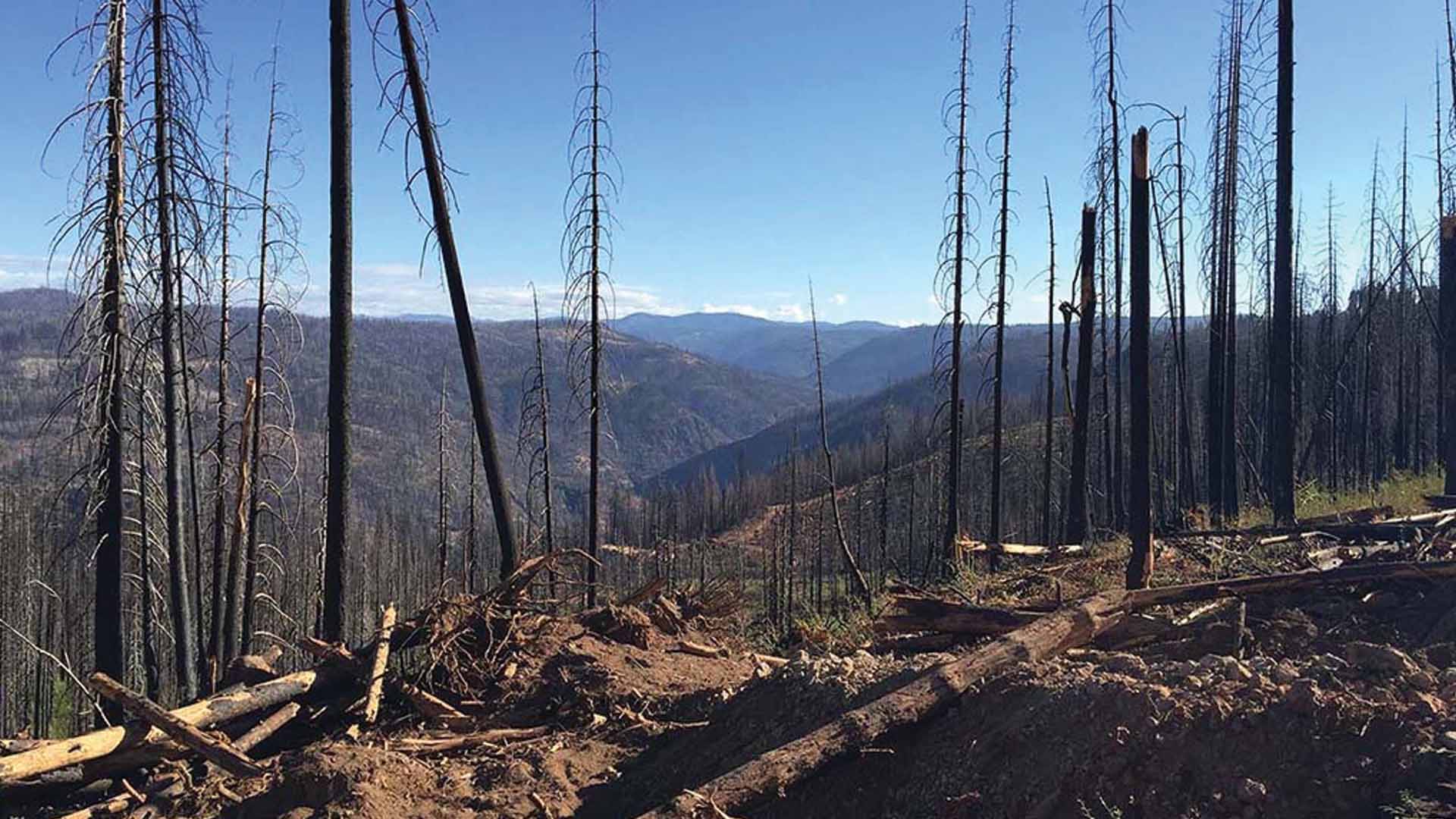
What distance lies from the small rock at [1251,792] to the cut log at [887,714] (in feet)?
4.46

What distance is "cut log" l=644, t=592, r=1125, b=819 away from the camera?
4.01 m

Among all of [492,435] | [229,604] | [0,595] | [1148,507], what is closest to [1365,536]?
[1148,507]

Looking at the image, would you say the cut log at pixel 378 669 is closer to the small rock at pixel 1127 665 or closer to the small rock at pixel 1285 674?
the small rock at pixel 1127 665

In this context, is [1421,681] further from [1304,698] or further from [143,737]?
[143,737]

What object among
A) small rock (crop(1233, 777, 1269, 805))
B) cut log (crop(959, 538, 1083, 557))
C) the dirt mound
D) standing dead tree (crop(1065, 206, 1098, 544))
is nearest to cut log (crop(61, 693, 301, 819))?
the dirt mound

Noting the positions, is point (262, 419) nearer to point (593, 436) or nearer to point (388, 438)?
point (593, 436)

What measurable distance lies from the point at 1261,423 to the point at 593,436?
23.0 meters

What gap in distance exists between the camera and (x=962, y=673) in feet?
15.4

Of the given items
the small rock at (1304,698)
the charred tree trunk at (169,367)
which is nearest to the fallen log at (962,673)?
the small rock at (1304,698)

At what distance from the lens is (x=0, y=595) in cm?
3569

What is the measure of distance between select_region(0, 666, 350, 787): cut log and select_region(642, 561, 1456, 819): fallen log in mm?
3311

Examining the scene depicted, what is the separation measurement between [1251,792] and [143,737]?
19.0ft

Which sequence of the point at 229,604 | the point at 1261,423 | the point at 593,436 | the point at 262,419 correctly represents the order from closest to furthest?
the point at 229,604 < the point at 262,419 < the point at 593,436 < the point at 1261,423

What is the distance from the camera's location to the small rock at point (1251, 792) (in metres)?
3.47
